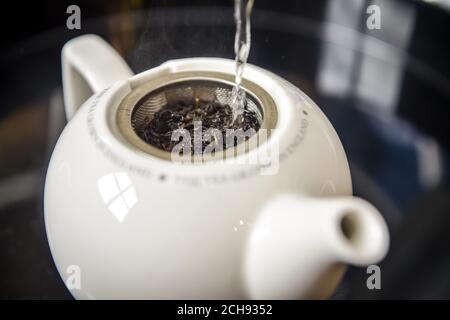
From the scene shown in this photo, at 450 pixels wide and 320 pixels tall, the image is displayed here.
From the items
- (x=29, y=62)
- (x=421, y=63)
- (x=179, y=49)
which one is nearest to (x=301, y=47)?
(x=421, y=63)

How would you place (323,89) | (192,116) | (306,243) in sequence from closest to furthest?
(306,243)
(192,116)
(323,89)

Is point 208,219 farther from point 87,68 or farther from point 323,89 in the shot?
point 323,89

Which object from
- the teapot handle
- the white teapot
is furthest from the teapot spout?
the teapot handle

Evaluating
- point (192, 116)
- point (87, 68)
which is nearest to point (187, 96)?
point (192, 116)

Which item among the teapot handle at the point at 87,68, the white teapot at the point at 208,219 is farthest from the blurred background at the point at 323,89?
the white teapot at the point at 208,219

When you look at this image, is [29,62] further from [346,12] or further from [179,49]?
[346,12]
